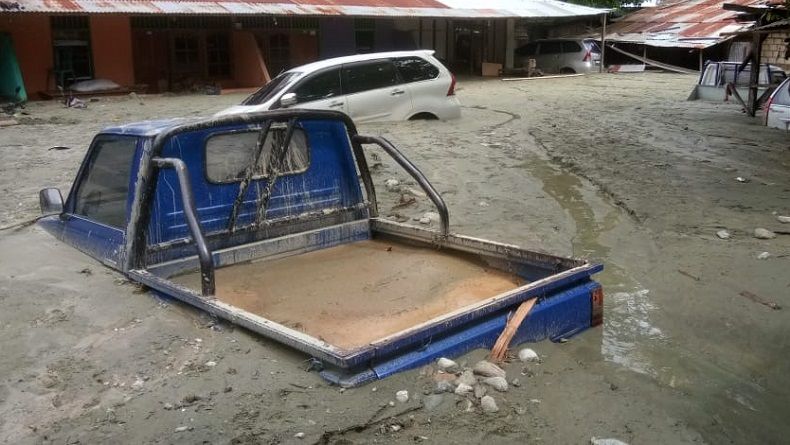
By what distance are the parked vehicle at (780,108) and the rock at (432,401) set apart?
40.0ft

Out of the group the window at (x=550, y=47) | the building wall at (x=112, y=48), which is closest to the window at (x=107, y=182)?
the building wall at (x=112, y=48)

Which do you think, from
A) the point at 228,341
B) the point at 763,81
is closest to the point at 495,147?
the point at 228,341

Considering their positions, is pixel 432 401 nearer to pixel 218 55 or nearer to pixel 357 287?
pixel 357 287

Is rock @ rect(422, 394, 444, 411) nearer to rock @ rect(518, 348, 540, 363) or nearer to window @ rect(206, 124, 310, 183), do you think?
rock @ rect(518, 348, 540, 363)

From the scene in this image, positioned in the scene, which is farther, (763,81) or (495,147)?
(763,81)

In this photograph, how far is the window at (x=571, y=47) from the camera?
1125 inches

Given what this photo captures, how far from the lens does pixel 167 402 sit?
10.4 ft

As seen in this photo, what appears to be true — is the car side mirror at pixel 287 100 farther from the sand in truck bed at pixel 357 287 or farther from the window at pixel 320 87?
the sand in truck bed at pixel 357 287

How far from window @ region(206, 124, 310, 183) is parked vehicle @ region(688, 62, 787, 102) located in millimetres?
16075

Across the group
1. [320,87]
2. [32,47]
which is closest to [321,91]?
[320,87]

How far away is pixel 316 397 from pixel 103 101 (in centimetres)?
1654

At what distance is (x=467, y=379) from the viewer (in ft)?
10.7

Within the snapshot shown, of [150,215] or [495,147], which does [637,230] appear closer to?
[495,147]

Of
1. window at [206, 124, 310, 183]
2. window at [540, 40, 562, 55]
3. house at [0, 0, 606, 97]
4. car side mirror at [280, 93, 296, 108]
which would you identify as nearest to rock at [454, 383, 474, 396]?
window at [206, 124, 310, 183]
